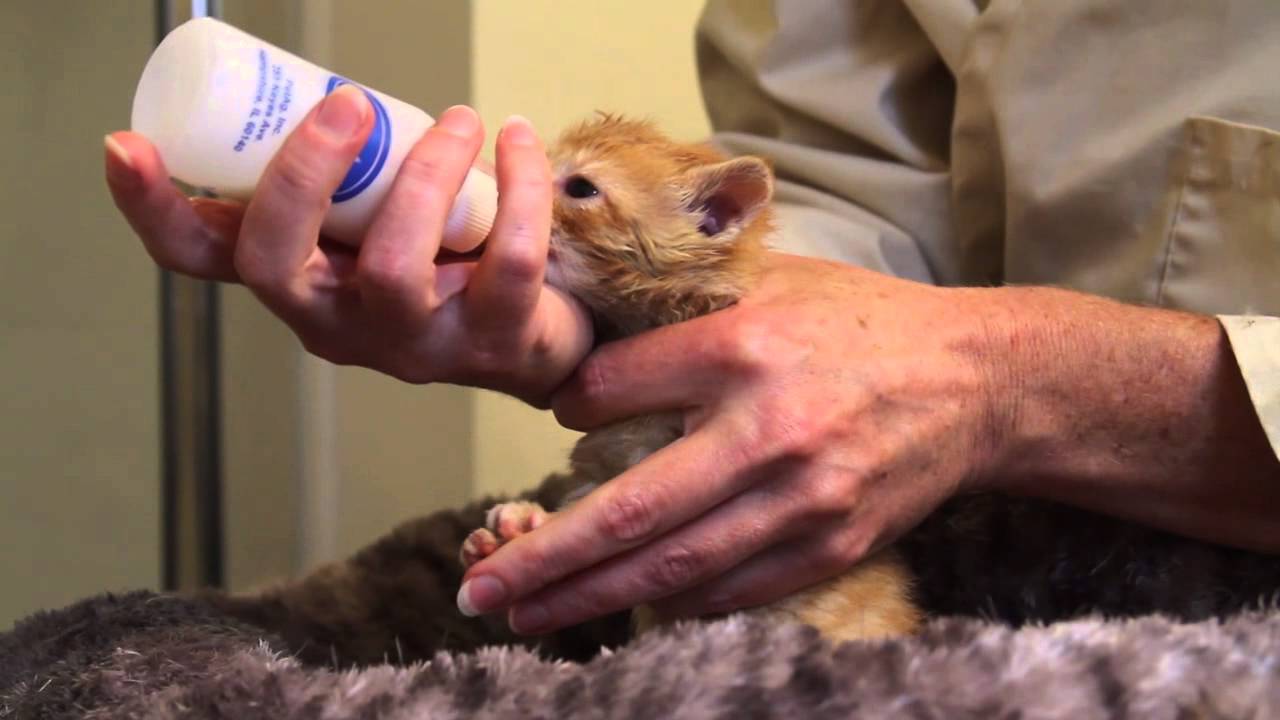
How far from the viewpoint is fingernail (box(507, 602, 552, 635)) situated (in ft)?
2.32

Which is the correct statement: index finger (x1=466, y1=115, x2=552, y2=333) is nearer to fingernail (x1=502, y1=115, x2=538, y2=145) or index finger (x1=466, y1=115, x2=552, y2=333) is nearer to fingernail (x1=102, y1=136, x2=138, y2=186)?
fingernail (x1=502, y1=115, x2=538, y2=145)

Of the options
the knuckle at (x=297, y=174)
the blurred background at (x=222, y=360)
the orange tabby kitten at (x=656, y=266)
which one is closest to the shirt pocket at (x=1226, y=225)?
the orange tabby kitten at (x=656, y=266)

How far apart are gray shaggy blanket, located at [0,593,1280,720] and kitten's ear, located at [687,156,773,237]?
35 centimetres

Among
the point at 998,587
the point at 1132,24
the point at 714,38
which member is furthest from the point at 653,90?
the point at 998,587

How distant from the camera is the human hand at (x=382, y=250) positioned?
56cm

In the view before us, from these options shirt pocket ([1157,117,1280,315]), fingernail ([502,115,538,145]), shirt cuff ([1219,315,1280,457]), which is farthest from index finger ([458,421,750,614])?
shirt pocket ([1157,117,1280,315])

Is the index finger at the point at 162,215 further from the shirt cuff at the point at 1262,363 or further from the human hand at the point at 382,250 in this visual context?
the shirt cuff at the point at 1262,363

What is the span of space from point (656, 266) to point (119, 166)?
35 centimetres

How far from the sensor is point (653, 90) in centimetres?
173

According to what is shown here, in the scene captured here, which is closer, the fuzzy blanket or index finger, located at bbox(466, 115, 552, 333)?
the fuzzy blanket

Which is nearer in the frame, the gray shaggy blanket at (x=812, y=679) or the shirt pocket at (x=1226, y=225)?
the gray shaggy blanket at (x=812, y=679)

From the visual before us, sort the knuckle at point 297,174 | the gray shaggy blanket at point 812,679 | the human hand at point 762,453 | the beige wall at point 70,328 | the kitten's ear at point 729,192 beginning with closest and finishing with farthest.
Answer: the gray shaggy blanket at point 812,679, the knuckle at point 297,174, the human hand at point 762,453, the kitten's ear at point 729,192, the beige wall at point 70,328

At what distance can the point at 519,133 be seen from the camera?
0.67m

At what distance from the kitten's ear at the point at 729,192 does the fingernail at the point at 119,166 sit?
1.25 ft
